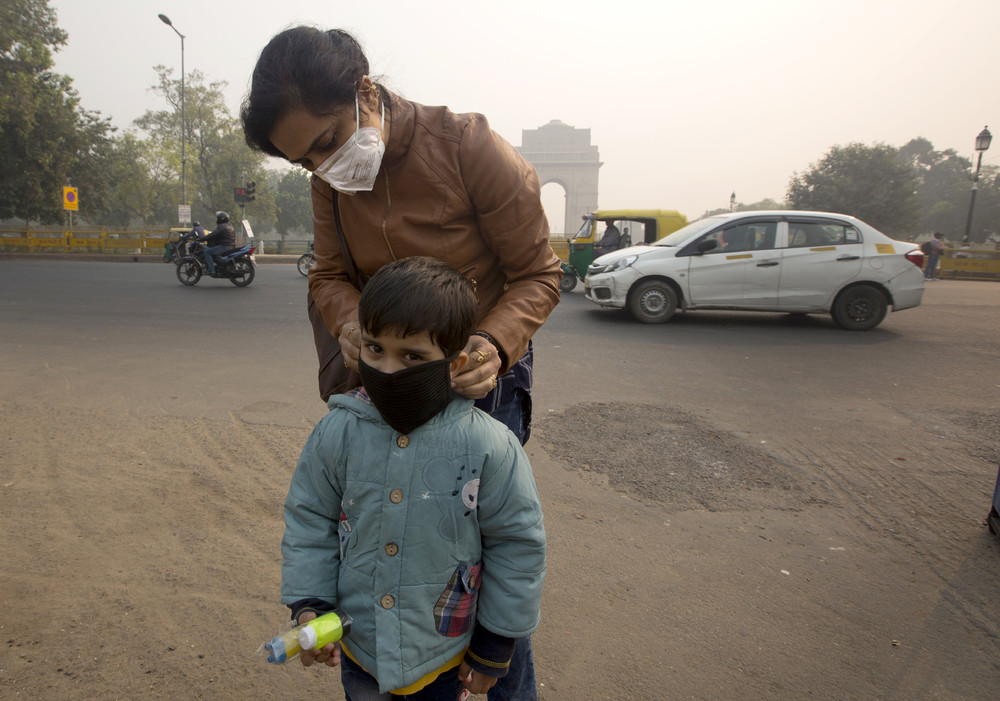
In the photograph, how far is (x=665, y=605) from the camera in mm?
2373

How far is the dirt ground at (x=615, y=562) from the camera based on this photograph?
6.53 feet

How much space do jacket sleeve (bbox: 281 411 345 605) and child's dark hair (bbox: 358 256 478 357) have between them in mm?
272

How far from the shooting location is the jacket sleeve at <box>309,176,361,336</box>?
1.67 m

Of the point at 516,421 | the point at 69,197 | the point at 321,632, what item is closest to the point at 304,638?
the point at 321,632

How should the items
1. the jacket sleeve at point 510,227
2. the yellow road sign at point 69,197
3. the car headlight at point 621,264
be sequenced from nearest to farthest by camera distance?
the jacket sleeve at point 510,227 < the car headlight at point 621,264 < the yellow road sign at point 69,197

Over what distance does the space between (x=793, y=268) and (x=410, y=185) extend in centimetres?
823

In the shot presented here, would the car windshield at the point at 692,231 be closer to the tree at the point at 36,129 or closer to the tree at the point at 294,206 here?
the tree at the point at 36,129

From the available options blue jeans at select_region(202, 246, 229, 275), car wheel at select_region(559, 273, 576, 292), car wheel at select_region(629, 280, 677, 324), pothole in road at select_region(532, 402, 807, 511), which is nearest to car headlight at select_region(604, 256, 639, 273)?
car wheel at select_region(629, 280, 677, 324)

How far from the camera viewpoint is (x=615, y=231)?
44.9ft

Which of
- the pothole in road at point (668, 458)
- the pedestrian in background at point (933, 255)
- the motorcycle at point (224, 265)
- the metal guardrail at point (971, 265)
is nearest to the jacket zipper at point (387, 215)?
the pothole in road at point (668, 458)

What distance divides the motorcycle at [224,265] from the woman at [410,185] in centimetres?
1288

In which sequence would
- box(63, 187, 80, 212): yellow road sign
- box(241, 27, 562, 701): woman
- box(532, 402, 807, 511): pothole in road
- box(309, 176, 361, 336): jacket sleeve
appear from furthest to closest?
box(63, 187, 80, 212): yellow road sign, box(532, 402, 807, 511): pothole in road, box(309, 176, 361, 336): jacket sleeve, box(241, 27, 562, 701): woman

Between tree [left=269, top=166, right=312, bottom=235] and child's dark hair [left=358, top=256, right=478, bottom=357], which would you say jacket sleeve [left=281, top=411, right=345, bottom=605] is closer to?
child's dark hair [left=358, top=256, right=478, bottom=357]

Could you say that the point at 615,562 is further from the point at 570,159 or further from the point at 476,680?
the point at 570,159
